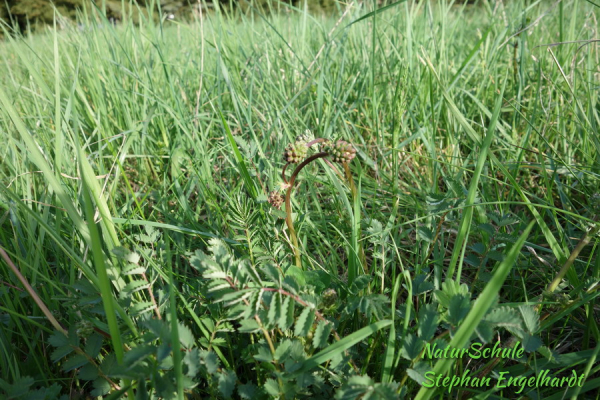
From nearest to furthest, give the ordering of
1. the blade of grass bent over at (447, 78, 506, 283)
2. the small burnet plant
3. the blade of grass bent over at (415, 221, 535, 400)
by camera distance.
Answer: the blade of grass bent over at (415, 221, 535, 400)
the blade of grass bent over at (447, 78, 506, 283)
the small burnet plant

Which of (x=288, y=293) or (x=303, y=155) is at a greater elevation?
(x=303, y=155)

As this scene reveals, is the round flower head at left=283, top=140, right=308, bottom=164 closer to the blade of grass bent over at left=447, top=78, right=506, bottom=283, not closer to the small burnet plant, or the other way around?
the small burnet plant

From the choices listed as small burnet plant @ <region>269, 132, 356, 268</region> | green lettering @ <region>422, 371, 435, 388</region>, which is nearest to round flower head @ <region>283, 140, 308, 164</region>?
small burnet plant @ <region>269, 132, 356, 268</region>

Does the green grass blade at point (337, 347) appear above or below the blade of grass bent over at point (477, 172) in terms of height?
below

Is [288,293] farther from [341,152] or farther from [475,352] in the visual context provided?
[475,352]

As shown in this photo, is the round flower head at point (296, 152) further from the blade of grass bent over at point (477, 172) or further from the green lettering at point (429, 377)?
the green lettering at point (429, 377)

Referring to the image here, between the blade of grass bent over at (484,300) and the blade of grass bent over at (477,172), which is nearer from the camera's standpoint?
the blade of grass bent over at (484,300)

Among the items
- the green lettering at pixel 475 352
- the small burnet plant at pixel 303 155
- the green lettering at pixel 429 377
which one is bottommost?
the green lettering at pixel 475 352

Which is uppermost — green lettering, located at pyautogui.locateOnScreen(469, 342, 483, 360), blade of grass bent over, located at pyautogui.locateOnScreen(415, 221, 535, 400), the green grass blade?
blade of grass bent over, located at pyautogui.locateOnScreen(415, 221, 535, 400)

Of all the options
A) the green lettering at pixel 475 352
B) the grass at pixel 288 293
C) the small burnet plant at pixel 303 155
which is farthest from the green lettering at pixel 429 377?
the small burnet plant at pixel 303 155

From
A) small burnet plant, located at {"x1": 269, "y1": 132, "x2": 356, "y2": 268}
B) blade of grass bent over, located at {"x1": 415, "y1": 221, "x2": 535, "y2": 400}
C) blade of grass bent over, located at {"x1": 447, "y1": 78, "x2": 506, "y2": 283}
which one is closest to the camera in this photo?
blade of grass bent over, located at {"x1": 415, "y1": 221, "x2": 535, "y2": 400}

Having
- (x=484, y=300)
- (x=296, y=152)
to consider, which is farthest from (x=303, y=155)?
(x=484, y=300)

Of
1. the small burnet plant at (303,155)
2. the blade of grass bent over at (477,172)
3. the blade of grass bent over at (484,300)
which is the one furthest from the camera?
the small burnet plant at (303,155)

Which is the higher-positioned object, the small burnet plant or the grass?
the small burnet plant
